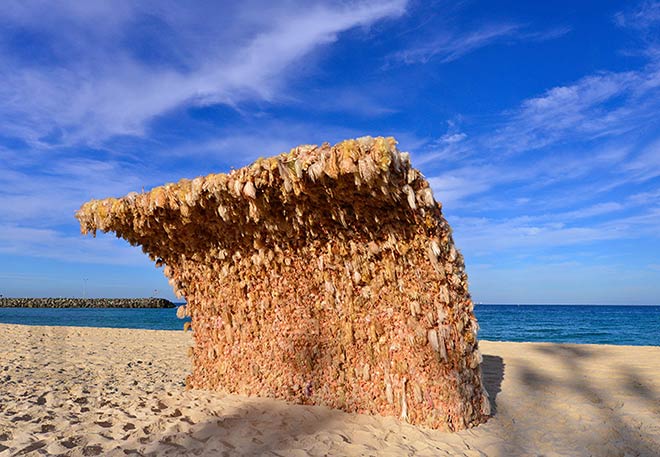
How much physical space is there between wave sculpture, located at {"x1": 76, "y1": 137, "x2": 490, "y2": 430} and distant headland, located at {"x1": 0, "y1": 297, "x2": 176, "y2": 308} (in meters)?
78.0

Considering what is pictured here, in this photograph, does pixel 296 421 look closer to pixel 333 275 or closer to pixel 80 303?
pixel 333 275

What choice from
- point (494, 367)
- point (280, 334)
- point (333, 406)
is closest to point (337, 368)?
point (333, 406)

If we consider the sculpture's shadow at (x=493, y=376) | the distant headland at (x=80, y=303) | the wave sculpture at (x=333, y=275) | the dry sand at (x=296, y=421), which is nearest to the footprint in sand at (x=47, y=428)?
the dry sand at (x=296, y=421)

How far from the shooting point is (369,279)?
4000 millimetres

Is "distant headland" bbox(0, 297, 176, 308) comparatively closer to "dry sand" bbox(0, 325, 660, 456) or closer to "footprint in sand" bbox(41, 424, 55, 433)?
"dry sand" bbox(0, 325, 660, 456)

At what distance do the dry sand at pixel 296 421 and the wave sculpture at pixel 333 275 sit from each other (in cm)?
29

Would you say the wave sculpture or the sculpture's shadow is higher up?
the wave sculpture

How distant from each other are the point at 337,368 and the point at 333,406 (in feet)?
1.21

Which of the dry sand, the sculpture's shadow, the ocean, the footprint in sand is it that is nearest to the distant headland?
the ocean

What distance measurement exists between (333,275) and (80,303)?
82.2 meters

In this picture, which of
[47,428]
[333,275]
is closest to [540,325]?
[333,275]

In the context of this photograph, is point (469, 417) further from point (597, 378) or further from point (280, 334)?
point (597, 378)

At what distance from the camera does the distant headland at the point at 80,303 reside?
73.6 m

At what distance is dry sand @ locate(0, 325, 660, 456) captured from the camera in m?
3.47
